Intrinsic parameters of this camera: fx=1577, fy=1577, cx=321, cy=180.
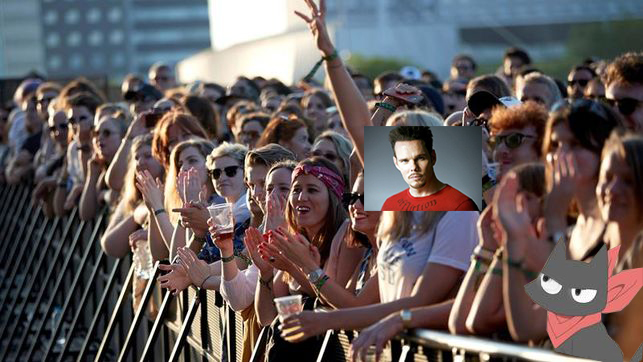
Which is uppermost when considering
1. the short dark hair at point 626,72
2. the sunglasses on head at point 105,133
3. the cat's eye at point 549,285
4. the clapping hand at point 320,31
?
the clapping hand at point 320,31

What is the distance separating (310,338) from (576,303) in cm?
196

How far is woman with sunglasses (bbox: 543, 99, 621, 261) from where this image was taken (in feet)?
15.5

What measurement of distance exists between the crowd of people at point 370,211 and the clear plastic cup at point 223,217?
0.21ft

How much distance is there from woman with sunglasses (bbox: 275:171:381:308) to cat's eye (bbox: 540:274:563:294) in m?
1.86

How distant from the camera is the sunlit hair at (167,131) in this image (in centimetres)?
1061

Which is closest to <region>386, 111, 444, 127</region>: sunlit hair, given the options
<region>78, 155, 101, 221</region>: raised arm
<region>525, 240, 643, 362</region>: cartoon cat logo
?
<region>525, 240, 643, 362</region>: cartoon cat logo

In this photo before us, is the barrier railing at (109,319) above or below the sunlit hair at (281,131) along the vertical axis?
below

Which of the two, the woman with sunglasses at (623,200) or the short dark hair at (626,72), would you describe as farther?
the short dark hair at (626,72)

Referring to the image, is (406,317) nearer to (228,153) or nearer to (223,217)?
(223,217)

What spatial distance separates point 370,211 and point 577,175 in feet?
5.45

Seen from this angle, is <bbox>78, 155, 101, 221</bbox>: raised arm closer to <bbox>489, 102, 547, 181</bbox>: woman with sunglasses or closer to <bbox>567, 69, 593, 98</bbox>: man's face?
<bbox>567, 69, 593, 98</bbox>: man's face

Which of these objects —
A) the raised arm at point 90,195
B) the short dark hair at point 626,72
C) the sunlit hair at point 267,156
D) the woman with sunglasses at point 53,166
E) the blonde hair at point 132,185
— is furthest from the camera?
the woman with sunglasses at point 53,166

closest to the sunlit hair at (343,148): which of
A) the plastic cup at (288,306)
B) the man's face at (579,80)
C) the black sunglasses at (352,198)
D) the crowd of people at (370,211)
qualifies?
the crowd of people at (370,211)

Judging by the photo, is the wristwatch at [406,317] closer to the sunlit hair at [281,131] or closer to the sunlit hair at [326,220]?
the sunlit hair at [326,220]
